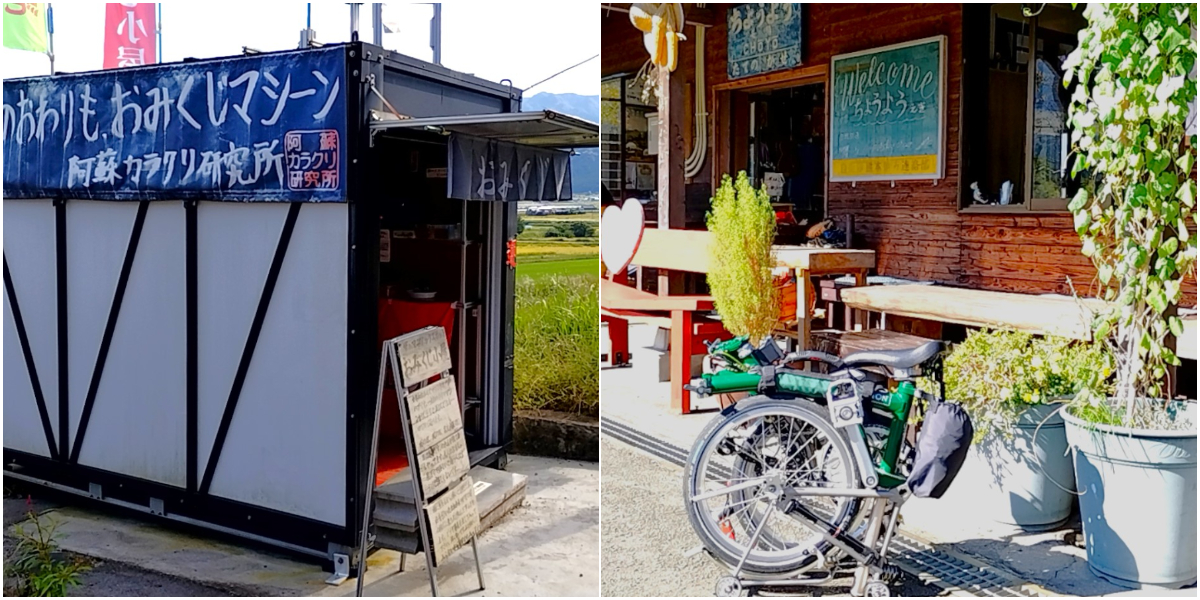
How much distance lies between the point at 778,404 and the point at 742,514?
1.82ft

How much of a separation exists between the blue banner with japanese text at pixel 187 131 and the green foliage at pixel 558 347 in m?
3.00

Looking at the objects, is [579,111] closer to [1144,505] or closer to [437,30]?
[437,30]

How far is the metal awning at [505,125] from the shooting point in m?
4.72

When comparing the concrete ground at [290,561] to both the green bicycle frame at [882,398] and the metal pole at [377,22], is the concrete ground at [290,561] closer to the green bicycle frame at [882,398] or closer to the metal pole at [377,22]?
the green bicycle frame at [882,398]

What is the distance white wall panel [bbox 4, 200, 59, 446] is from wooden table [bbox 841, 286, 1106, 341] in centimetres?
523

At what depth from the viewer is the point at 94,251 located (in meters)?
6.12

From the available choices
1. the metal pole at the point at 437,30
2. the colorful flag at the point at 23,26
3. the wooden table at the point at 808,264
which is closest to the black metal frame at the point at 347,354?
the metal pole at the point at 437,30

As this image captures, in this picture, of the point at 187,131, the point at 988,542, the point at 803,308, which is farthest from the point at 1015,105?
the point at 187,131

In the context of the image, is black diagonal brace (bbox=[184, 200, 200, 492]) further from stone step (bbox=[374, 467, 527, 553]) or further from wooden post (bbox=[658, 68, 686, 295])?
wooden post (bbox=[658, 68, 686, 295])

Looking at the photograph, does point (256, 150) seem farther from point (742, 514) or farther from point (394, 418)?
point (742, 514)

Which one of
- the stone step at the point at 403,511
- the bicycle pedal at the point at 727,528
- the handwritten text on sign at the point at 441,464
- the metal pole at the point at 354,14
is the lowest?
the stone step at the point at 403,511

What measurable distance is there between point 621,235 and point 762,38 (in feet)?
7.31

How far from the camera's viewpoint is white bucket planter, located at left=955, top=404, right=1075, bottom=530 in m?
4.66

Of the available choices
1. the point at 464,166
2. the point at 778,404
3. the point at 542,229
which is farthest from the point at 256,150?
the point at 542,229
